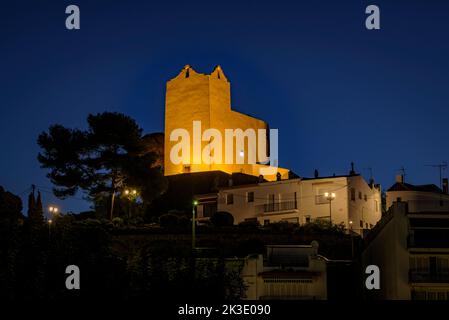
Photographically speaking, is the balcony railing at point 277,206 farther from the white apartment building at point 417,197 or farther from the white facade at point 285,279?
the white facade at point 285,279

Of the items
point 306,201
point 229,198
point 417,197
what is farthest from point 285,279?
point 417,197

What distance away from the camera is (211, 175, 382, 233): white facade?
68312mm

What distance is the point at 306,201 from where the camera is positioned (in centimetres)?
7038

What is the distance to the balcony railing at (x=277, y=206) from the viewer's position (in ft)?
233

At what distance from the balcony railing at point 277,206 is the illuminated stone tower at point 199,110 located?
1676cm

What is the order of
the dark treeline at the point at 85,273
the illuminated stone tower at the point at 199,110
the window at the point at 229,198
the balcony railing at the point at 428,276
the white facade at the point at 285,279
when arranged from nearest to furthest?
1. the dark treeline at the point at 85,273
2. the balcony railing at the point at 428,276
3. the white facade at the point at 285,279
4. the window at the point at 229,198
5. the illuminated stone tower at the point at 199,110

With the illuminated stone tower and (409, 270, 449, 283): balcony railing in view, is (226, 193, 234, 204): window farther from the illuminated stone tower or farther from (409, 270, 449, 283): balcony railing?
(409, 270, 449, 283): balcony railing

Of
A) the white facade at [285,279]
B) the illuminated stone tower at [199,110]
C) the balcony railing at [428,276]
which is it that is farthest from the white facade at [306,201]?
the balcony railing at [428,276]

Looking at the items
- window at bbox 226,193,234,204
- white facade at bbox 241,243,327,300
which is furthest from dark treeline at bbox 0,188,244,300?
window at bbox 226,193,234,204

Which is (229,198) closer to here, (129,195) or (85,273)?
(129,195)

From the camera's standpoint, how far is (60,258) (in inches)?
1302

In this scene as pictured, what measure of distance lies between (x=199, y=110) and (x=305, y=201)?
25117 mm

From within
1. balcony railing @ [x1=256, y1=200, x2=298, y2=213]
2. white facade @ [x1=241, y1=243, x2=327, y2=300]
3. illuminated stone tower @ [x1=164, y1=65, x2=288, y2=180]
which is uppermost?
illuminated stone tower @ [x1=164, y1=65, x2=288, y2=180]
